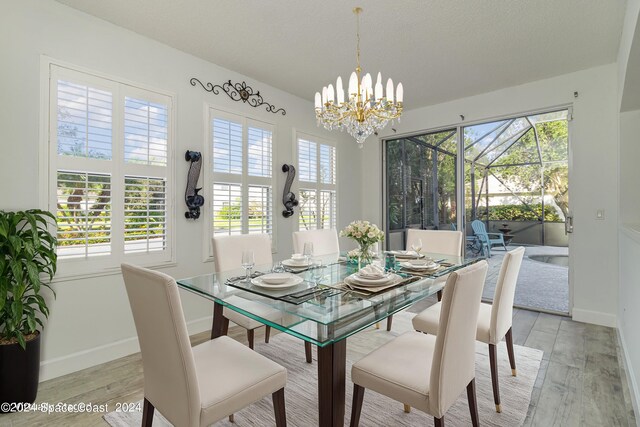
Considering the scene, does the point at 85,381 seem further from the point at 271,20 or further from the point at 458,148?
the point at 458,148

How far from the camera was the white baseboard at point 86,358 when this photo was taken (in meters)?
2.29

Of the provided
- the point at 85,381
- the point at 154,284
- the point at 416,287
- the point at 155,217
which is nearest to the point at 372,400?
the point at 416,287

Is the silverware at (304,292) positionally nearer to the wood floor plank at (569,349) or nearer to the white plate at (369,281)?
the white plate at (369,281)

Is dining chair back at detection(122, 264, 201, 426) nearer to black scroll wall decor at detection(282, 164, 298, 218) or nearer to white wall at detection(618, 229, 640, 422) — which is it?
white wall at detection(618, 229, 640, 422)

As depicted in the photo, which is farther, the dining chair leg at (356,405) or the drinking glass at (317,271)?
the drinking glass at (317,271)

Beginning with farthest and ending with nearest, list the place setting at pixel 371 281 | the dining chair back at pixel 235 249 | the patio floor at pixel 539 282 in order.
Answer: the patio floor at pixel 539 282
the dining chair back at pixel 235 249
the place setting at pixel 371 281

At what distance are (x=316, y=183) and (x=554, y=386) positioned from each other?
10.7ft

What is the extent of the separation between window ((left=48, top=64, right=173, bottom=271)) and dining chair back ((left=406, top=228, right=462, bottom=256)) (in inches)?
95.8

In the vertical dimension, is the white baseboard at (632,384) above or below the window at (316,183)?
below

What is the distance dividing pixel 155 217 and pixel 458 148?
380cm

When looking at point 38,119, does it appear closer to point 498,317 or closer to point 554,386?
point 498,317

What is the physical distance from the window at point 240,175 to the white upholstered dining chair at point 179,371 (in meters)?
2.02

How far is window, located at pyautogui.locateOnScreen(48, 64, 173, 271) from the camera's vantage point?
237 cm

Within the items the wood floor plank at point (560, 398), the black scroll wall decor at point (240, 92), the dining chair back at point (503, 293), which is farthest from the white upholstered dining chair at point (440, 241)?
the black scroll wall decor at point (240, 92)
